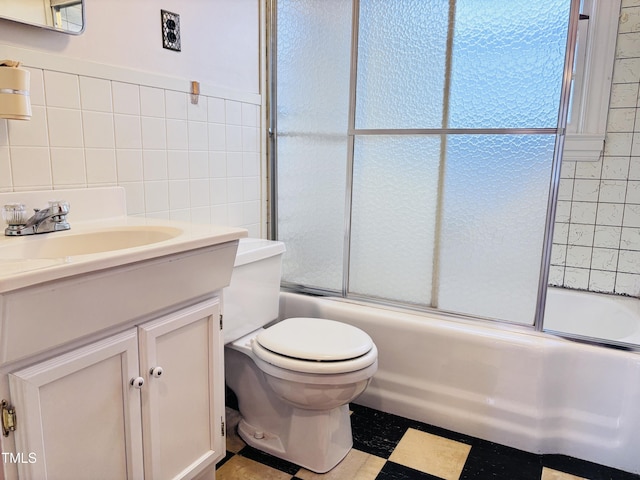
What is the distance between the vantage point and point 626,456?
1.54 meters

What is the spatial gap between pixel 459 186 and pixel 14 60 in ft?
4.71

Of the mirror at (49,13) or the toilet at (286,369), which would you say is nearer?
the mirror at (49,13)

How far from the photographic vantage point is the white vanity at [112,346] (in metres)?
0.85

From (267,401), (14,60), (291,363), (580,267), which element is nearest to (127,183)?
(14,60)

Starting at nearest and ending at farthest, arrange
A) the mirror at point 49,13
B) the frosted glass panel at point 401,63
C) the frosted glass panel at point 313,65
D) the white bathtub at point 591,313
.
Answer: the mirror at point 49,13 < the frosted glass panel at point 401,63 < the frosted glass panel at point 313,65 < the white bathtub at point 591,313

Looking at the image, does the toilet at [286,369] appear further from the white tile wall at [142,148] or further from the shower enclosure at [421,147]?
the shower enclosure at [421,147]

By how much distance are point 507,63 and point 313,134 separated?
821mm

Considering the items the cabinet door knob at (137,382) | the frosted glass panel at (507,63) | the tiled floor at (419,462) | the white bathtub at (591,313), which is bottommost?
the tiled floor at (419,462)

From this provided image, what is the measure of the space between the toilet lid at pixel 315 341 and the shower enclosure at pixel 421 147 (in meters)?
0.44

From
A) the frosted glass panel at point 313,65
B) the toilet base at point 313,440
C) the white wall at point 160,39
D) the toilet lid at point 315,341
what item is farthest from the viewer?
the frosted glass panel at point 313,65

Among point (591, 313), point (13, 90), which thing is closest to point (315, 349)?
point (13, 90)

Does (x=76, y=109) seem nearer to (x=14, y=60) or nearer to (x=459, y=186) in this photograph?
(x=14, y=60)

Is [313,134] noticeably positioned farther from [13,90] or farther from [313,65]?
[13,90]

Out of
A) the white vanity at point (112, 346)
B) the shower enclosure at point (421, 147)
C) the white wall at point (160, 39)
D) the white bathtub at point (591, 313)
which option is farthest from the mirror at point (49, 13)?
the white bathtub at point (591, 313)
